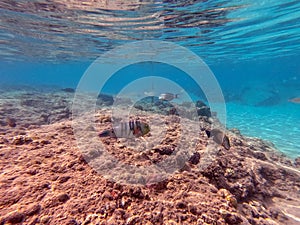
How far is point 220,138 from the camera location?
4.59m

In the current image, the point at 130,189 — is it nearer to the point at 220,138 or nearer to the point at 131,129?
the point at 131,129

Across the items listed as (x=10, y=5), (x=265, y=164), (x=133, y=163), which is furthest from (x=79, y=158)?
(x=10, y=5)

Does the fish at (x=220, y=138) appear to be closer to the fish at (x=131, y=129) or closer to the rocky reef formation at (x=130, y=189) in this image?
the rocky reef formation at (x=130, y=189)

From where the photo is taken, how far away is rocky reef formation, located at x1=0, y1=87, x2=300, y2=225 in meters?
2.22

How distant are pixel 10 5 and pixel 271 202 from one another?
50.8 feet

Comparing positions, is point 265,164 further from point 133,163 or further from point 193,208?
point 133,163

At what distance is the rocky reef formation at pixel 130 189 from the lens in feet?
7.30

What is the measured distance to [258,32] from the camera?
51.4ft

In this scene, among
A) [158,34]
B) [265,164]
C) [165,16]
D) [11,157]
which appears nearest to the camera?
[11,157]

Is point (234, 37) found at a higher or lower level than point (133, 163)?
higher

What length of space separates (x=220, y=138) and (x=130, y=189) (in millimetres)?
2966

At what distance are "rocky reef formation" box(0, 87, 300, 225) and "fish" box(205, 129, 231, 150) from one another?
138mm

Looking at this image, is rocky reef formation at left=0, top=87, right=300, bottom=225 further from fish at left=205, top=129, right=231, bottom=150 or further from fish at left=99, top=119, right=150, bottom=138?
fish at left=99, top=119, right=150, bottom=138

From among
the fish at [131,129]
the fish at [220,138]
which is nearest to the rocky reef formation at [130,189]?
the fish at [220,138]
